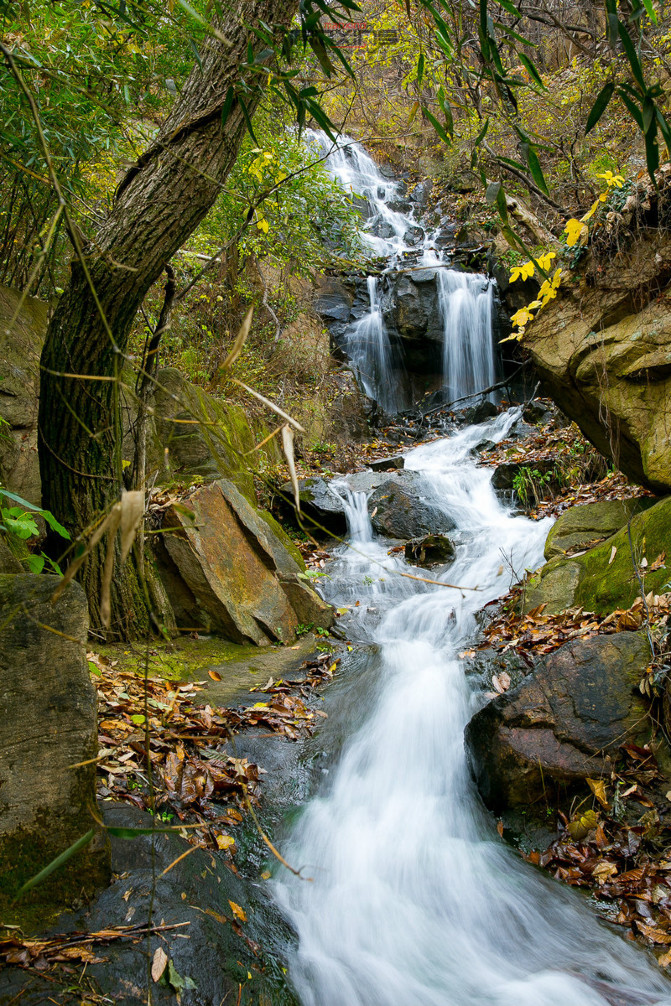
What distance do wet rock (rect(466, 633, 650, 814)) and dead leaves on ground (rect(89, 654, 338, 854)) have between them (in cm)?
140

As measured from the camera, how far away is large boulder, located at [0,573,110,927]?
2.13m

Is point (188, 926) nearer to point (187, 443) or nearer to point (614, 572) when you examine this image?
point (614, 572)

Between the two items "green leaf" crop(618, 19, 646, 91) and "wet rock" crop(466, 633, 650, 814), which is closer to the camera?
"green leaf" crop(618, 19, 646, 91)

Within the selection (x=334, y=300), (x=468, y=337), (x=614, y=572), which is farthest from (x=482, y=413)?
(x=614, y=572)

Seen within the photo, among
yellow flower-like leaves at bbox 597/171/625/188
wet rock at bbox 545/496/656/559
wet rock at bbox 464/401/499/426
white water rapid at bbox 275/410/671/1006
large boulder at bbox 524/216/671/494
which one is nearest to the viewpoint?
white water rapid at bbox 275/410/671/1006

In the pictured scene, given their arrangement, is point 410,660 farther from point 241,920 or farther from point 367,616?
point 241,920

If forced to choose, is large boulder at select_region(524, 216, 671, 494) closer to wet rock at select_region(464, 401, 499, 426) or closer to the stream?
the stream

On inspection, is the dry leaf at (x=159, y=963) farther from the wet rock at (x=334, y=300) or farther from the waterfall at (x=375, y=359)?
the wet rock at (x=334, y=300)

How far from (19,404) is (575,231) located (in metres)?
4.83

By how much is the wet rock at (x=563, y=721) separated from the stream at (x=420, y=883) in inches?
14.2

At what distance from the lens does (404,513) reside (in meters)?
9.47

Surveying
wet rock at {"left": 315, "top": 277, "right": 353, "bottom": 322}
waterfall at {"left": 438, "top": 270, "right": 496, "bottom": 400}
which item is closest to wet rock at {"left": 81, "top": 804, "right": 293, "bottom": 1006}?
waterfall at {"left": 438, "top": 270, "right": 496, "bottom": 400}

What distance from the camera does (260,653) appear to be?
5.57 metres

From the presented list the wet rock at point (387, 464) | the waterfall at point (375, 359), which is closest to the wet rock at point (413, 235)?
the waterfall at point (375, 359)
